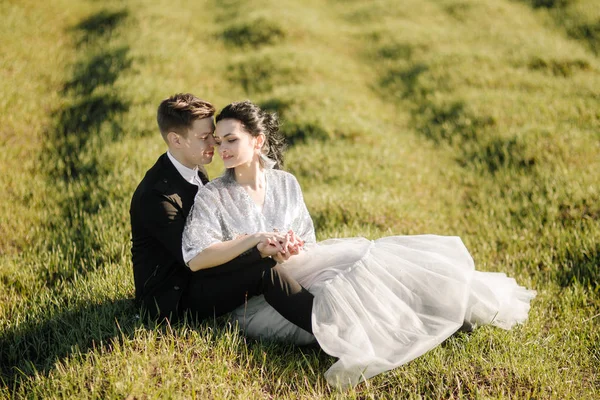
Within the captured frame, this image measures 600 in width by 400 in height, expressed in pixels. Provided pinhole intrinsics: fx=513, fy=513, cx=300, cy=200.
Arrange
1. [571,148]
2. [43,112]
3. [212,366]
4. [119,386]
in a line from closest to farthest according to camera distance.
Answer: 1. [119,386]
2. [212,366]
3. [571,148]
4. [43,112]

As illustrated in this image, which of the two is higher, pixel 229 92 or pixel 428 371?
pixel 229 92

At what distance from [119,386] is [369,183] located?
4.76 meters

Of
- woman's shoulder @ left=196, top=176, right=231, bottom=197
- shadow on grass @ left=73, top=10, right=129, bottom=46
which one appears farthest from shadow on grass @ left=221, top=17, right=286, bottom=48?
woman's shoulder @ left=196, top=176, right=231, bottom=197

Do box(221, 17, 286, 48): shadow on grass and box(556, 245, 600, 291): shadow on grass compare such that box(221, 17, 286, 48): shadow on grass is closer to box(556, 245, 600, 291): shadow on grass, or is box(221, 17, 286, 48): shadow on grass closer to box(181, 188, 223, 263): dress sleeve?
box(556, 245, 600, 291): shadow on grass

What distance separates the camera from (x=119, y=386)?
3172 mm

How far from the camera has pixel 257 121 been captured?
421 cm

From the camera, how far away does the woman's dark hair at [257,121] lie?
4141 millimetres

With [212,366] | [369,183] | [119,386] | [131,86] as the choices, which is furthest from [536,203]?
[131,86]

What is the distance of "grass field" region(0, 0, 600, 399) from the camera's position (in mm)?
3660

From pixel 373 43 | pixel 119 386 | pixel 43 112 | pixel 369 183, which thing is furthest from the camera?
pixel 373 43

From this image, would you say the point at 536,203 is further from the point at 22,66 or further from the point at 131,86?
the point at 22,66

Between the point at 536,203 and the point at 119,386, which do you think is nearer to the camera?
the point at 119,386

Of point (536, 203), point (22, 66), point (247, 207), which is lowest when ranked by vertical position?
point (536, 203)

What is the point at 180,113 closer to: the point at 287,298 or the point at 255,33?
the point at 287,298
